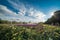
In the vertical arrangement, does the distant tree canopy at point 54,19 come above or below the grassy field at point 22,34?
above

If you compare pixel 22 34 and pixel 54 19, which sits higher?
pixel 54 19

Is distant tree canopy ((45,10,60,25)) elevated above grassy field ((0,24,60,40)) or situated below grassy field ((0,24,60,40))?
above

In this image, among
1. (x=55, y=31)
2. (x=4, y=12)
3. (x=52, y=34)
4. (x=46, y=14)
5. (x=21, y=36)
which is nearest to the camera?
(x=21, y=36)

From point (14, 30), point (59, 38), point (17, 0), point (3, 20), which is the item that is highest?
point (17, 0)

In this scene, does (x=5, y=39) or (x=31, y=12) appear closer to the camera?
(x=5, y=39)

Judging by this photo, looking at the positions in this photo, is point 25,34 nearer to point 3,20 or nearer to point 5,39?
point 5,39

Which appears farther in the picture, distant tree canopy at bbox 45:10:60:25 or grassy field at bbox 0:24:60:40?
distant tree canopy at bbox 45:10:60:25

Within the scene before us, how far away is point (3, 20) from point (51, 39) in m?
2.20

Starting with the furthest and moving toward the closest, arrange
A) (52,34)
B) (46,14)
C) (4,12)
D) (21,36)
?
1. (46,14)
2. (4,12)
3. (52,34)
4. (21,36)

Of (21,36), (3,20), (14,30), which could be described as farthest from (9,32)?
(3,20)

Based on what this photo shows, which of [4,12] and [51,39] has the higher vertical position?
[4,12]

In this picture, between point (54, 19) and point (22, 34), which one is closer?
point (22, 34)

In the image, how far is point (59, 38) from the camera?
15.4ft

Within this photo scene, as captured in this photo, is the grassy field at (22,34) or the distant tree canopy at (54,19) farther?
the distant tree canopy at (54,19)
